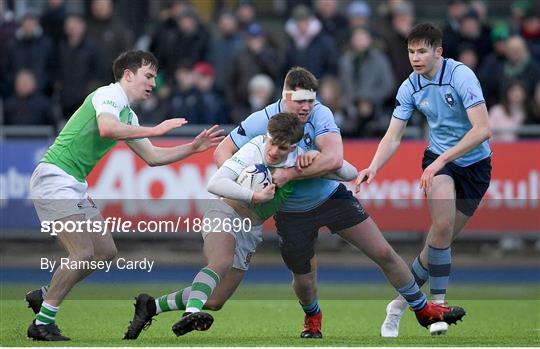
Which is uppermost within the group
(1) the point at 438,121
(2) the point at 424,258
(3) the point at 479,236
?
(1) the point at 438,121

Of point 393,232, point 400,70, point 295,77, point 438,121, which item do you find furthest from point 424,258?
point 400,70

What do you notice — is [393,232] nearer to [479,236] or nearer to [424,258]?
[479,236]

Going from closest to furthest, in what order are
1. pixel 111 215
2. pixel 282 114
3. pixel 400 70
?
pixel 282 114, pixel 111 215, pixel 400 70

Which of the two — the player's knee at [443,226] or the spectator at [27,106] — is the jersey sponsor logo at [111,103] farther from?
the spectator at [27,106]

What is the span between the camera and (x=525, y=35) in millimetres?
21188

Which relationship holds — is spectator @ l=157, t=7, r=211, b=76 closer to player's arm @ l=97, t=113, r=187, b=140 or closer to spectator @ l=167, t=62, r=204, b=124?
spectator @ l=167, t=62, r=204, b=124

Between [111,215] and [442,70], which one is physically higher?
[442,70]

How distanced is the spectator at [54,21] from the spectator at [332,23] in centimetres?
410

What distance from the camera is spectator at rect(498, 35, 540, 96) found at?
65.4ft

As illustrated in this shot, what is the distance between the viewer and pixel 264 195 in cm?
1054

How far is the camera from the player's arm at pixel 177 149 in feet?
35.9

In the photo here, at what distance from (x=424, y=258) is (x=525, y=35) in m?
10.0

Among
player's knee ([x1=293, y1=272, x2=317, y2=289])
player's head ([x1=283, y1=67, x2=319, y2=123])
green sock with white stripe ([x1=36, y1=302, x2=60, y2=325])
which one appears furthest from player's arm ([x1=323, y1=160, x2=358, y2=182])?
green sock with white stripe ([x1=36, y1=302, x2=60, y2=325])

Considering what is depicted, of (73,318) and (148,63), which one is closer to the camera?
(148,63)
